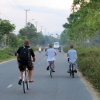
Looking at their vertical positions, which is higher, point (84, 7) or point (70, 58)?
point (84, 7)

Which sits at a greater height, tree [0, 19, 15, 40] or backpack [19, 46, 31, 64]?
tree [0, 19, 15, 40]

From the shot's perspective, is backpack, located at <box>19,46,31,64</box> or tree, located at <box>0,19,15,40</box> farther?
tree, located at <box>0,19,15,40</box>

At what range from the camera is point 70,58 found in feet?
66.4

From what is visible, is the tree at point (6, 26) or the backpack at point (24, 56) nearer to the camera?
the backpack at point (24, 56)

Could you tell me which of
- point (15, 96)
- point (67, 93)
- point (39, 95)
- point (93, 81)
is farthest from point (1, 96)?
point (93, 81)

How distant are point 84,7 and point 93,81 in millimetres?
8979

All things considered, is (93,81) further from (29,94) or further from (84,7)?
(84,7)

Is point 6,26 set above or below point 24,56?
above

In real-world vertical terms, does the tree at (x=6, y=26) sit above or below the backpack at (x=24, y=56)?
above

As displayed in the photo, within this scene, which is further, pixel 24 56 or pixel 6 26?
pixel 6 26

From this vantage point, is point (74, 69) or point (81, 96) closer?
point (81, 96)

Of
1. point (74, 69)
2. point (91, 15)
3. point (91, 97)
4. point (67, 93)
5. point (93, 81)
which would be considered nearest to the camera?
point (91, 97)

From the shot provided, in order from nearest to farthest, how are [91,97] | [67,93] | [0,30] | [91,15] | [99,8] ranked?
[91,97] < [67,93] < [99,8] < [91,15] < [0,30]

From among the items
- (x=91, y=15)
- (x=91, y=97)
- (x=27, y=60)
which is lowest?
(x=91, y=97)
